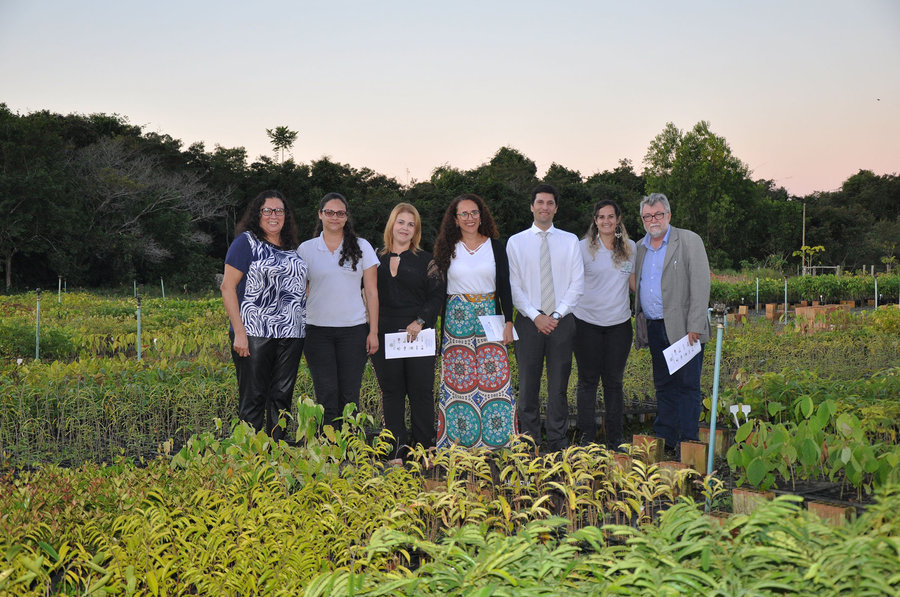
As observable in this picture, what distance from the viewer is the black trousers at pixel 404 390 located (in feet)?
14.6

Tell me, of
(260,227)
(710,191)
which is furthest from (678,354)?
(710,191)

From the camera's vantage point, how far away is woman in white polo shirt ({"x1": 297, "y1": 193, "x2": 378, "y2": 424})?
4.33 m

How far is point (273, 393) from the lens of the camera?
441 cm

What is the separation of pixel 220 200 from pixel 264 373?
2976 cm

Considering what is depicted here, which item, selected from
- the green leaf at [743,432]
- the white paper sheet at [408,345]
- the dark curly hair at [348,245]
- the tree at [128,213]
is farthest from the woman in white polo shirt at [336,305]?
the tree at [128,213]

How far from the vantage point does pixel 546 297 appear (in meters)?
4.47

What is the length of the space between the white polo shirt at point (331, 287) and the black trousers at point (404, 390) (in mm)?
268

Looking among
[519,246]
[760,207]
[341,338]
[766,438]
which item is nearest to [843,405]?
[766,438]

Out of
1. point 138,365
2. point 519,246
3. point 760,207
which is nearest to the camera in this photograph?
point 519,246

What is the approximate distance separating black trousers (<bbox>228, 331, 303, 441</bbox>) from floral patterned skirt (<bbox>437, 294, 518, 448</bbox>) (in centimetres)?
90

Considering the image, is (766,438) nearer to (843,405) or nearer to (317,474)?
(843,405)

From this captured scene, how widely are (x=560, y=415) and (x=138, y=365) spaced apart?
3.68 meters

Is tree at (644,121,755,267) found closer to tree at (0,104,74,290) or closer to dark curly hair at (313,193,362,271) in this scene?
tree at (0,104,74,290)

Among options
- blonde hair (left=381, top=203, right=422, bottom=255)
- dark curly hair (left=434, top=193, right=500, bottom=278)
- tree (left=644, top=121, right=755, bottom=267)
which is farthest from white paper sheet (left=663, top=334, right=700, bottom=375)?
tree (left=644, top=121, right=755, bottom=267)
